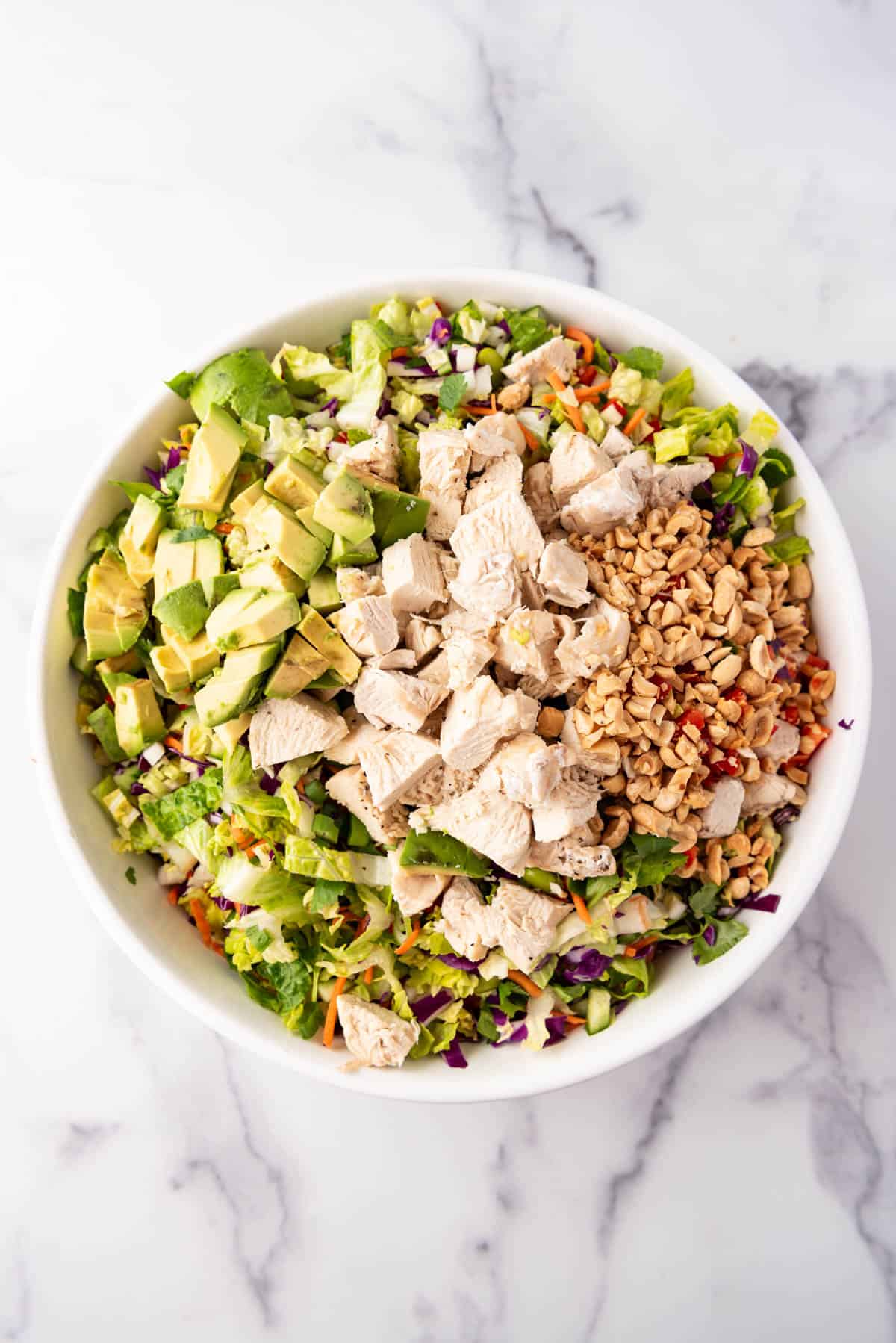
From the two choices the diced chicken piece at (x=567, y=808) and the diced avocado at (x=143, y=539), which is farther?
the diced avocado at (x=143, y=539)

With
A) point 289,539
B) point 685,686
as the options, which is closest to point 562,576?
point 685,686

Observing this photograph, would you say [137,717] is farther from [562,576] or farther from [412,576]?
[562,576]

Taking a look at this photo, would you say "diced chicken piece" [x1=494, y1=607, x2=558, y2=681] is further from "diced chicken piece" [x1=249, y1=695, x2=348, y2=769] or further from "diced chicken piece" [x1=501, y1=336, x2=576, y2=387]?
"diced chicken piece" [x1=501, y1=336, x2=576, y2=387]

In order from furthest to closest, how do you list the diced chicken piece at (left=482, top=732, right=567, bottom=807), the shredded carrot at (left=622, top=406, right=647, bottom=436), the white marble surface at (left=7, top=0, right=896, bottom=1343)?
the white marble surface at (left=7, top=0, right=896, bottom=1343), the shredded carrot at (left=622, top=406, right=647, bottom=436), the diced chicken piece at (left=482, top=732, right=567, bottom=807)

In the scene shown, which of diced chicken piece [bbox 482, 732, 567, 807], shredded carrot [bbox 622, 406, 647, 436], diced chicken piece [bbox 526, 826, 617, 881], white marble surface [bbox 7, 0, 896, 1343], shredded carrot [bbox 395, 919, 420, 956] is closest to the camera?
diced chicken piece [bbox 482, 732, 567, 807]

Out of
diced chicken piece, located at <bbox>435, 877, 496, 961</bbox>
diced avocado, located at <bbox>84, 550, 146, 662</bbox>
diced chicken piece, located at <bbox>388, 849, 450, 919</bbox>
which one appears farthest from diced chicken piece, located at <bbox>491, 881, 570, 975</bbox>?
diced avocado, located at <bbox>84, 550, 146, 662</bbox>

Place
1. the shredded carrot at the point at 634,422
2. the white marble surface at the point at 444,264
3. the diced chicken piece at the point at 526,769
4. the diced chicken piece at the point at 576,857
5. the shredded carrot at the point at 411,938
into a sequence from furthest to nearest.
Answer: the white marble surface at the point at 444,264, the shredded carrot at the point at 634,422, the shredded carrot at the point at 411,938, the diced chicken piece at the point at 576,857, the diced chicken piece at the point at 526,769

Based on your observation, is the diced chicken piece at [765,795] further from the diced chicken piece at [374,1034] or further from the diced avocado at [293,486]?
the diced avocado at [293,486]

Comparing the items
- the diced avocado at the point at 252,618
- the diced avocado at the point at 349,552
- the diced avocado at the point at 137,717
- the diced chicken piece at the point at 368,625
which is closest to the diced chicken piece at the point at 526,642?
the diced chicken piece at the point at 368,625
